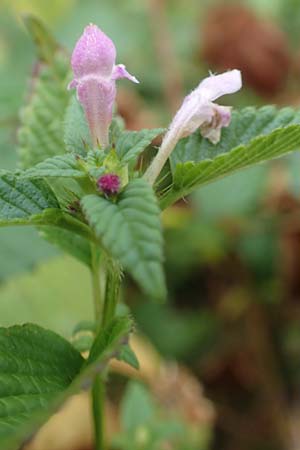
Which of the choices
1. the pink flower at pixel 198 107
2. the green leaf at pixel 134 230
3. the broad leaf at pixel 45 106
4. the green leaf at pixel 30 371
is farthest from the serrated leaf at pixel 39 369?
the broad leaf at pixel 45 106

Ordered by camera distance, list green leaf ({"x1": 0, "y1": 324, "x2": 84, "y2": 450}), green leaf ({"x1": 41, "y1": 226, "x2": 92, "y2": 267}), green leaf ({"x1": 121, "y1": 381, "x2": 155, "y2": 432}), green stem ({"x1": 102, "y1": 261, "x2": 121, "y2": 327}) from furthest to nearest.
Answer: green leaf ({"x1": 121, "y1": 381, "x2": 155, "y2": 432}) → green leaf ({"x1": 41, "y1": 226, "x2": 92, "y2": 267}) → green stem ({"x1": 102, "y1": 261, "x2": 121, "y2": 327}) → green leaf ({"x1": 0, "y1": 324, "x2": 84, "y2": 450})

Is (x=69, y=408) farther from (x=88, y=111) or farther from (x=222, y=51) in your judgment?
(x=222, y=51)

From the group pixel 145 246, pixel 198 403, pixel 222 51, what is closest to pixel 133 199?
pixel 145 246

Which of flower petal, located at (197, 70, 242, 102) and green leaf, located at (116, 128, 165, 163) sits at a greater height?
A: flower petal, located at (197, 70, 242, 102)

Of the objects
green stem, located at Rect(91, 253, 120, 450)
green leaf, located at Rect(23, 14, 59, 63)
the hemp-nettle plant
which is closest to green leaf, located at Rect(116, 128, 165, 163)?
the hemp-nettle plant

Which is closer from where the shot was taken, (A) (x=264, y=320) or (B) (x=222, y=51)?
(A) (x=264, y=320)

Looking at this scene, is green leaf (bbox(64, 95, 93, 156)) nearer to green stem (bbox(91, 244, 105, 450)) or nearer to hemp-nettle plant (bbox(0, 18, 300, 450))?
hemp-nettle plant (bbox(0, 18, 300, 450))
